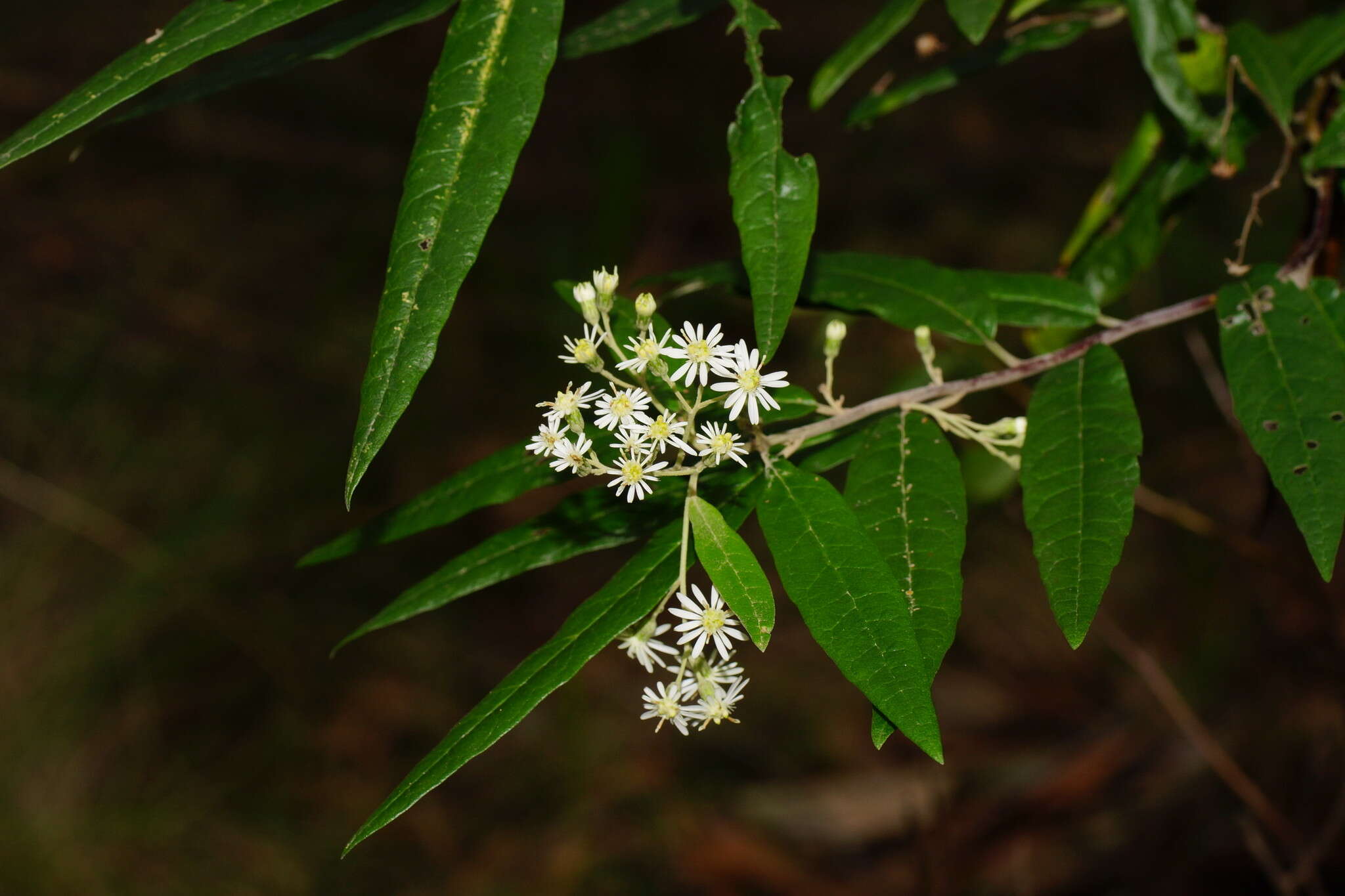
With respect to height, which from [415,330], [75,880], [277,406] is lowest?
[75,880]

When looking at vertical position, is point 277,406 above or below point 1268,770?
above

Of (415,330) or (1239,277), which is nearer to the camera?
(415,330)

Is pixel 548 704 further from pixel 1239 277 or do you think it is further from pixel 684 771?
pixel 1239 277

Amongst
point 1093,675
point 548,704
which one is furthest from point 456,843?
point 1093,675

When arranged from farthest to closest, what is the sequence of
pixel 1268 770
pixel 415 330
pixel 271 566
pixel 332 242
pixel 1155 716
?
pixel 332 242
pixel 271 566
pixel 1155 716
pixel 1268 770
pixel 415 330

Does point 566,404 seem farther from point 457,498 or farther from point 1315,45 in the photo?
point 1315,45

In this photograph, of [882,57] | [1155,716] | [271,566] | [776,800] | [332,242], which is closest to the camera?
[1155,716]
